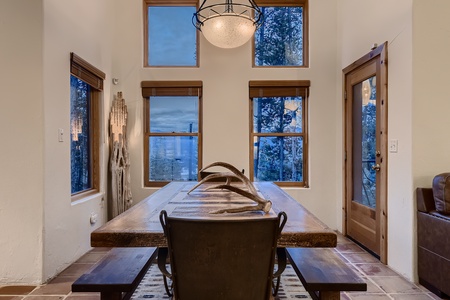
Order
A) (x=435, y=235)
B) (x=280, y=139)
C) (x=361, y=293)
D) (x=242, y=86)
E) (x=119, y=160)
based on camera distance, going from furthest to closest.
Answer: (x=280, y=139) < (x=242, y=86) < (x=119, y=160) < (x=361, y=293) < (x=435, y=235)

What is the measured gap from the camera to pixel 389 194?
124 inches

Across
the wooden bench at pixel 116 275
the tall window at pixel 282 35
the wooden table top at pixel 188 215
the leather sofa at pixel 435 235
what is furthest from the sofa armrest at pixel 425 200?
the tall window at pixel 282 35

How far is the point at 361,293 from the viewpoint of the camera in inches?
101

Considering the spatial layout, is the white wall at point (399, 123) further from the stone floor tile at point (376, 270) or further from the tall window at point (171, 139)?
the tall window at point (171, 139)

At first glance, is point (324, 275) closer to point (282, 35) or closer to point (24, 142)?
point (24, 142)

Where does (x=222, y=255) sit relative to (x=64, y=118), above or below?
below

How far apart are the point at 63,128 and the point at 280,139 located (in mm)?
2830

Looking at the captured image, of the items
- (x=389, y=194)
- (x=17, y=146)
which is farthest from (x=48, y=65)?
(x=389, y=194)

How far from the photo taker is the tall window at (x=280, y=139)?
15.3 feet

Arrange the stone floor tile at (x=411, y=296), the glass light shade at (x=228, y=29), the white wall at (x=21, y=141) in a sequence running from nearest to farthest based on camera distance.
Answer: the stone floor tile at (x=411, y=296) → the white wall at (x=21, y=141) → the glass light shade at (x=228, y=29)

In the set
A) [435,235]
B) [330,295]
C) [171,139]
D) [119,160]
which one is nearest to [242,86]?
[171,139]

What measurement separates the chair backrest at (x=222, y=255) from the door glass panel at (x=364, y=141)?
2.69 meters

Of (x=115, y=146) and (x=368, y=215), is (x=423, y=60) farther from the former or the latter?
(x=115, y=146)

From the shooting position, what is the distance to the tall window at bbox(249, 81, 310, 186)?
15.3 feet
